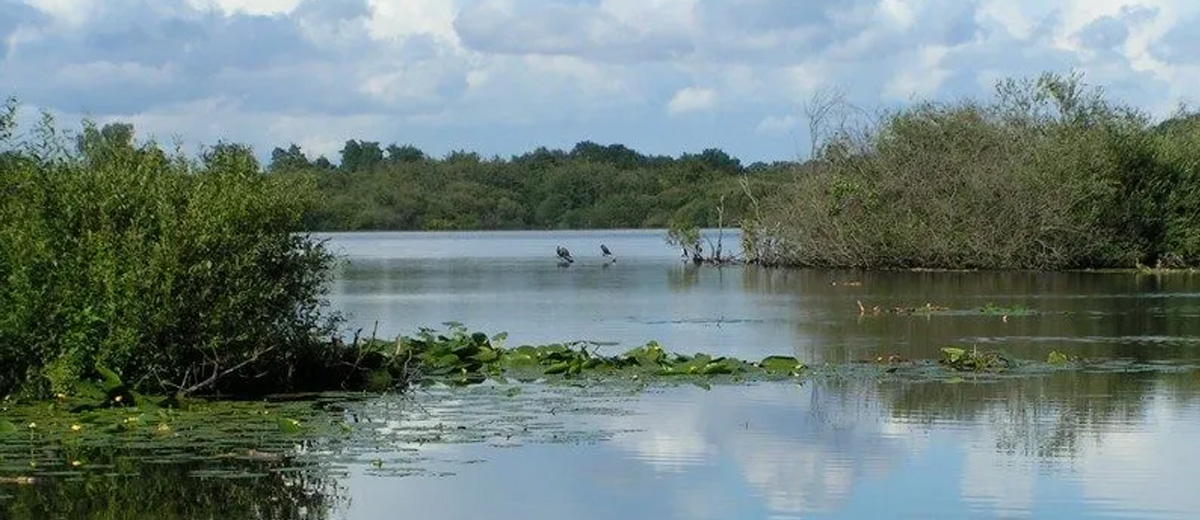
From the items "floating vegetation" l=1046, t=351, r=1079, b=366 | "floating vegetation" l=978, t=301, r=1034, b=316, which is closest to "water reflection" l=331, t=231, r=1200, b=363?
"floating vegetation" l=978, t=301, r=1034, b=316

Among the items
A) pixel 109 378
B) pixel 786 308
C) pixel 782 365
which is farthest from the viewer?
pixel 786 308

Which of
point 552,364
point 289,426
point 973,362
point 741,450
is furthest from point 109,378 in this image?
point 973,362

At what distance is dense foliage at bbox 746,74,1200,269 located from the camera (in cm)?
5159

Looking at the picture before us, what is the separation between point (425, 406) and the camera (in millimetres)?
18453

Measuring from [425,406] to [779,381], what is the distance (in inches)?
190

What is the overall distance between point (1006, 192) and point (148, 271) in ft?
124

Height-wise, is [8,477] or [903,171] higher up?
[903,171]

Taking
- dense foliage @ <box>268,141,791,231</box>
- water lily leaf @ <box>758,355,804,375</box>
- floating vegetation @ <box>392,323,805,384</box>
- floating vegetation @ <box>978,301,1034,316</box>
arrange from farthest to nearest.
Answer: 1. dense foliage @ <box>268,141,791,231</box>
2. floating vegetation @ <box>978,301,1034,316</box>
3. water lily leaf @ <box>758,355,804,375</box>
4. floating vegetation @ <box>392,323,805,384</box>

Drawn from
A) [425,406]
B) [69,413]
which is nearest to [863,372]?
[425,406]

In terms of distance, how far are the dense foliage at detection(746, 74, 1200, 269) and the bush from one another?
117ft

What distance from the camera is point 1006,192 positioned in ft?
168

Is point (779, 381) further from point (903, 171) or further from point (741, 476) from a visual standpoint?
point (903, 171)

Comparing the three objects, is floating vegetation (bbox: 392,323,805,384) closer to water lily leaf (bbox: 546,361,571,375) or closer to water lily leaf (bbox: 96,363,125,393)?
water lily leaf (bbox: 546,361,571,375)

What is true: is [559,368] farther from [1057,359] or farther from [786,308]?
[786,308]
